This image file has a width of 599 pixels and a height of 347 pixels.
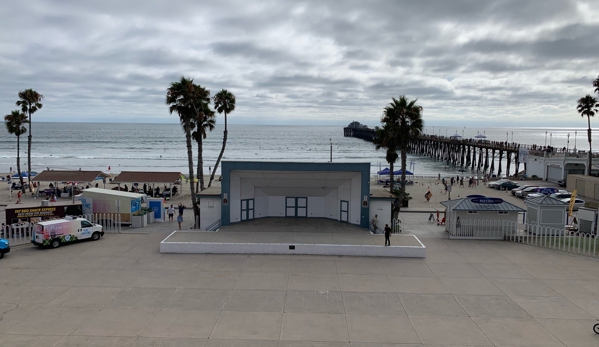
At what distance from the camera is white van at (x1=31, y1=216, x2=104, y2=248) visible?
19.2m

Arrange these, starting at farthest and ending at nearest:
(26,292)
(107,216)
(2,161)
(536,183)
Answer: (2,161), (536,183), (107,216), (26,292)

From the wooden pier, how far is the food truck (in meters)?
48.4

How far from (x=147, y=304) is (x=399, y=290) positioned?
26.5 feet

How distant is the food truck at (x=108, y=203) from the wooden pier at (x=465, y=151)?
1904 inches

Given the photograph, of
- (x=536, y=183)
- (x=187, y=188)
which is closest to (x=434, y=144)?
(x=536, y=183)

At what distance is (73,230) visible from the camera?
20.2 meters

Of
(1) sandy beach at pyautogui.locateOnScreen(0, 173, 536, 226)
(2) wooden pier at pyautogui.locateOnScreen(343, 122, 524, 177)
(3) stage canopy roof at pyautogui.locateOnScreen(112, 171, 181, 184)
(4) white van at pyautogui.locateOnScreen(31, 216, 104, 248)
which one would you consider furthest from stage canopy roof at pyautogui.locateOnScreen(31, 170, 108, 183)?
(2) wooden pier at pyautogui.locateOnScreen(343, 122, 524, 177)

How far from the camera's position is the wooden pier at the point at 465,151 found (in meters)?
66.3

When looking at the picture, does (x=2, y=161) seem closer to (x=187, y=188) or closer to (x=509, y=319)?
(x=187, y=188)

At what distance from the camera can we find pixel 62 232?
19.9 meters

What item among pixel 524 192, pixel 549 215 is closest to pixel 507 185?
pixel 524 192

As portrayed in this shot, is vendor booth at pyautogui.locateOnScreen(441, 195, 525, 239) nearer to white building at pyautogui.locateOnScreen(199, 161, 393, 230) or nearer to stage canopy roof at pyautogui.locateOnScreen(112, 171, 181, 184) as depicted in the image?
white building at pyautogui.locateOnScreen(199, 161, 393, 230)

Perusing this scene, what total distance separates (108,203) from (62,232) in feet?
15.7

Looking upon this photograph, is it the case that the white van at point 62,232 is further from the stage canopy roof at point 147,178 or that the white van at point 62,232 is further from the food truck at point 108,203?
the stage canopy roof at point 147,178
